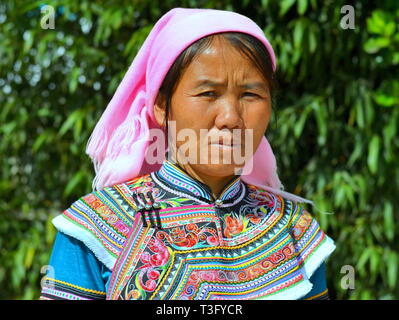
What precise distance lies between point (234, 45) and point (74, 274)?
539 mm

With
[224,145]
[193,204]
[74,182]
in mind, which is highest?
[224,145]

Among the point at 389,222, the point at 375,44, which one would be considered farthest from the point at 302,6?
the point at 389,222

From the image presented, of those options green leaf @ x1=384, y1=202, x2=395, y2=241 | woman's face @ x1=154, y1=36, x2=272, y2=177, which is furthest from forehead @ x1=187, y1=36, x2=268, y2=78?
green leaf @ x1=384, y1=202, x2=395, y2=241

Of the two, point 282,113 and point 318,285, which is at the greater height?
point 282,113

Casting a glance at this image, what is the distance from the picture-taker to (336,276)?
8.23ft

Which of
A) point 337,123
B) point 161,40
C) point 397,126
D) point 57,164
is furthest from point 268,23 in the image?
point 161,40

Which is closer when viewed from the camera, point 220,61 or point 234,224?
point 220,61

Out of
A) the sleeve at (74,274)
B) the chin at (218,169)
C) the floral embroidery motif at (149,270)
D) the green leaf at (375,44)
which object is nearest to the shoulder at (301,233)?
the chin at (218,169)

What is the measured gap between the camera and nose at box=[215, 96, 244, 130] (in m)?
1.08

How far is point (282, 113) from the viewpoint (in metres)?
2.54

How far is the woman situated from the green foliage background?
119cm

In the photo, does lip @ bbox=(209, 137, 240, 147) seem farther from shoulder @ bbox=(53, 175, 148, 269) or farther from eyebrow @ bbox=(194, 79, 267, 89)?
shoulder @ bbox=(53, 175, 148, 269)

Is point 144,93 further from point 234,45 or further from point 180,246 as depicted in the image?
point 180,246
